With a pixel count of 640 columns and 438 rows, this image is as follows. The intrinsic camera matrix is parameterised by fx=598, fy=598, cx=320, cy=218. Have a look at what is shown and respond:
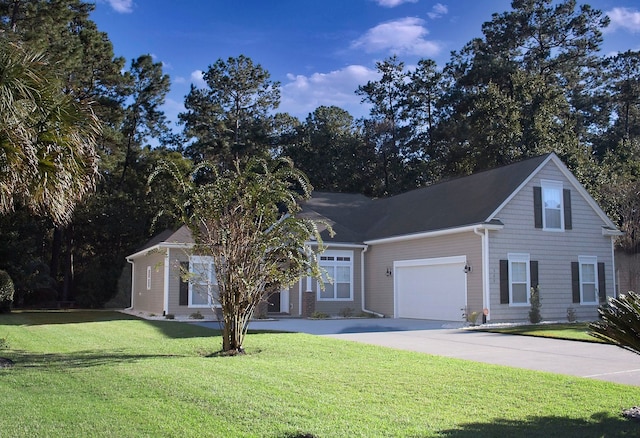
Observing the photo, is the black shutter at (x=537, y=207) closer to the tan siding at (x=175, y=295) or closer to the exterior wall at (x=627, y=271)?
the exterior wall at (x=627, y=271)

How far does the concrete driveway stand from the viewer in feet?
32.0

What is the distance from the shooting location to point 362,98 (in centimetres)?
4728

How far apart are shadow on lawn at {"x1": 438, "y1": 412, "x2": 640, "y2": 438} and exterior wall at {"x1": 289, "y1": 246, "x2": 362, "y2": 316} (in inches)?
669

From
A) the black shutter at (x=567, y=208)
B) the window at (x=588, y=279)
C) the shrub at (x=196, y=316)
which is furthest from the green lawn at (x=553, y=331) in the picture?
the shrub at (x=196, y=316)

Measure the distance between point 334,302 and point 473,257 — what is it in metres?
6.40

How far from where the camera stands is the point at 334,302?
77.4 ft

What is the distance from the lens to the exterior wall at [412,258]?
19312 mm

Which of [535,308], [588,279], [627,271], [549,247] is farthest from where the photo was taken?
[627,271]

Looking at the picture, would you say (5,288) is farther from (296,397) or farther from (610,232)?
(610,232)

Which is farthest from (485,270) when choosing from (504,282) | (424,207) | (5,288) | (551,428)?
(5,288)

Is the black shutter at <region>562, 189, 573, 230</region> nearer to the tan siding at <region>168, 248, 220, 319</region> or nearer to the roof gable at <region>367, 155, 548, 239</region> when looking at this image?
the roof gable at <region>367, 155, 548, 239</region>

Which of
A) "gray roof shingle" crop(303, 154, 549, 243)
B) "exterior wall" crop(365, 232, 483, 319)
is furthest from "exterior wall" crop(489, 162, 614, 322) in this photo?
"gray roof shingle" crop(303, 154, 549, 243)

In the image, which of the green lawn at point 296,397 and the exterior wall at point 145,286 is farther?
the exterior wall at point 145,286

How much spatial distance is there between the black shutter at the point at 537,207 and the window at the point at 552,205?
0.51 feet
